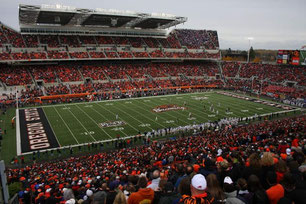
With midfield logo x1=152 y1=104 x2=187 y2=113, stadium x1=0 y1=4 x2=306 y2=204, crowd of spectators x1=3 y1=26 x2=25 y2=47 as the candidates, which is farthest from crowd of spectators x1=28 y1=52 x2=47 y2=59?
midfield logo x1=152 y1=104 x2=187 y2=113

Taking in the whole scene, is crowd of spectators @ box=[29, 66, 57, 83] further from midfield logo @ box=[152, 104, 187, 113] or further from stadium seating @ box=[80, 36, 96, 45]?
midfield logo @ box=[152, 104, 187, 113]

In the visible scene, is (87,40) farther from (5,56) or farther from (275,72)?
(275,72)

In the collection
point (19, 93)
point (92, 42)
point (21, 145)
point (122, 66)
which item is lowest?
point (21, 145)

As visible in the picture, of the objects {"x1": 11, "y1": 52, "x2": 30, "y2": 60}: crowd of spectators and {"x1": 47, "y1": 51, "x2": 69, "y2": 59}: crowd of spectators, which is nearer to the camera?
{"x1": 11, "y1": 52, "x2": 30, "y2": 60}: crowd of spectators

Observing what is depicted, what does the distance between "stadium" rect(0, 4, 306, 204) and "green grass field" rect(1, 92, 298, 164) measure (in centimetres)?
16

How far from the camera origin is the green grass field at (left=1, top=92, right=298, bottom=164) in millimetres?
23734

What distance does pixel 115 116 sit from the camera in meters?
29.9

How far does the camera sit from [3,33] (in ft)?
149

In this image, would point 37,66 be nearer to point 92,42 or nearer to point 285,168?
point 92,42

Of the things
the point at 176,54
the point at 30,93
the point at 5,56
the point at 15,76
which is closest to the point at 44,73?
the point at 15,76

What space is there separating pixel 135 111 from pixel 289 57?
129ft

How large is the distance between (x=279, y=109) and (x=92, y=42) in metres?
38.5

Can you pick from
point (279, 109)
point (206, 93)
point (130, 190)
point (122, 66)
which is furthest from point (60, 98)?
point (130, 190)

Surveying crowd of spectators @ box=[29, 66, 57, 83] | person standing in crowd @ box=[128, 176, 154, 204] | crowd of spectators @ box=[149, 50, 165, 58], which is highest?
crowd of spectators @ box=[149, 50, 165, 58]
